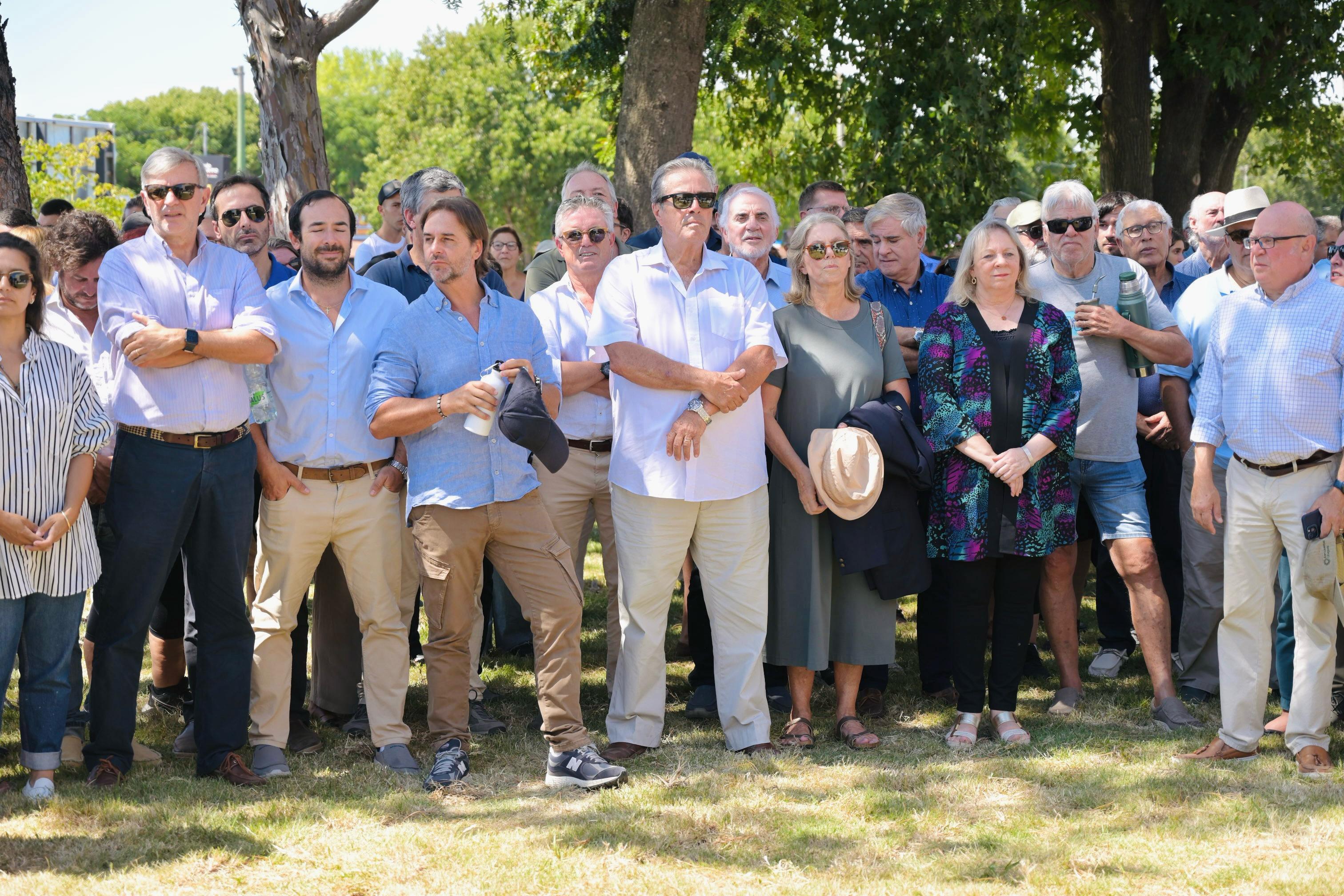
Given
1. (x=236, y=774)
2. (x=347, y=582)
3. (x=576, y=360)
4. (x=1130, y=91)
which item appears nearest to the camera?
(x=236, y=774)

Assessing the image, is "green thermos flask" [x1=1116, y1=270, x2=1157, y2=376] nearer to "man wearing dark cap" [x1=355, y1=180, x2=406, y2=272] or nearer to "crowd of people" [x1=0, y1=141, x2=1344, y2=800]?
"crowd of people" [x1=0, y1=141, x2=1344, y2=800]

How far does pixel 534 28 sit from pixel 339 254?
408 inches

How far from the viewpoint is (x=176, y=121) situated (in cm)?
8094

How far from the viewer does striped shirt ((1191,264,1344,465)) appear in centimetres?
488

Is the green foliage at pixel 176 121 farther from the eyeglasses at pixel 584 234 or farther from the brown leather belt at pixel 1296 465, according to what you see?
the brown leather belt at pixel 1296 465

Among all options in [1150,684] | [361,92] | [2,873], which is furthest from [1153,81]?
[361,92]

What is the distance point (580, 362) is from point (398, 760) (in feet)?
5.86

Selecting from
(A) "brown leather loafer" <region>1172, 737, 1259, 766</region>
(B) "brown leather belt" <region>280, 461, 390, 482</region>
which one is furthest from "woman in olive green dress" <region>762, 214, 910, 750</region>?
(B) "brown leather belt" <region>280, 461, 390, 482</region>

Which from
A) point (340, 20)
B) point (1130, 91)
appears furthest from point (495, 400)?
point (1130, 91)

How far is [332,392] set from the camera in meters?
4.96

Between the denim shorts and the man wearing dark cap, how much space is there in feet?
13.0

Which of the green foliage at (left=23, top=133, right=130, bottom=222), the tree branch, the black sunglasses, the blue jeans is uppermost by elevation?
the green foliage at (left=23, top=133, right=130, bottom=222)

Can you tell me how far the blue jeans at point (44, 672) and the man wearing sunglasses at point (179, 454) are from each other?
125 mm

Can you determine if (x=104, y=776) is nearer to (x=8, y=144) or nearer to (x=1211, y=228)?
(x=8, y=144)
